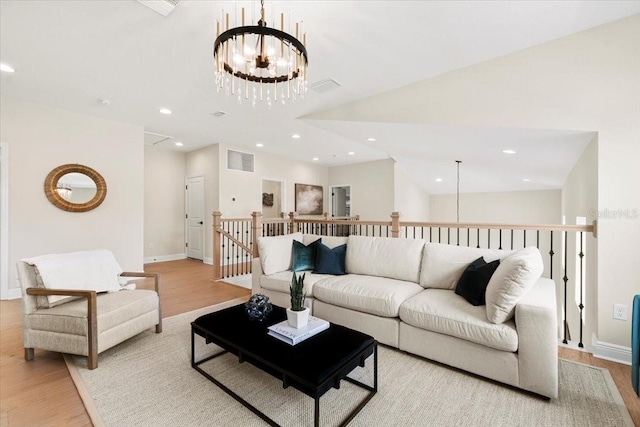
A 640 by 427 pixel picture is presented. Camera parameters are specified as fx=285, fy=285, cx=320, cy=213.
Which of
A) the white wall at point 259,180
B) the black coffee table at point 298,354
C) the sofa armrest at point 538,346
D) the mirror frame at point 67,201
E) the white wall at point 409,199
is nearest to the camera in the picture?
the black coffee table at point 298,354

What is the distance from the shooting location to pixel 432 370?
7.14 feet

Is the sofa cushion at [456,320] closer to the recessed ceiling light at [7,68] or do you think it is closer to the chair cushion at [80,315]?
the chair cushion at [80,315]

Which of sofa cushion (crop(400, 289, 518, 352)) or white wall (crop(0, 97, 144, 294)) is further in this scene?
white wall (crop(0, 97, 144, 294))

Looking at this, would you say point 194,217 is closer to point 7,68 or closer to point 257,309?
point 7,68

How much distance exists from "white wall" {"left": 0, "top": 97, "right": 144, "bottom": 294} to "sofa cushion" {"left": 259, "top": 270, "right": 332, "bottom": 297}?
9.75ft

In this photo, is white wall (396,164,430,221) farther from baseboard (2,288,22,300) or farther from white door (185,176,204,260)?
baseboard (2,288,22,300)

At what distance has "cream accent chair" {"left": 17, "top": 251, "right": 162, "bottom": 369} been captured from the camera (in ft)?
7.06

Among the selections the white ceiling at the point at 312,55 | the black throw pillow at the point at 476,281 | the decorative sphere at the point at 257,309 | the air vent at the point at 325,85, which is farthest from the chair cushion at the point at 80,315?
the air vent at the point at 325,85

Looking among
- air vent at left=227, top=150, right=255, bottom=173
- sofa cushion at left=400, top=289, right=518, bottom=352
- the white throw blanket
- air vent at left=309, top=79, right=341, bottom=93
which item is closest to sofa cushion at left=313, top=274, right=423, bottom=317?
sofa cushion at left=400, top=289, right=518, bottom=352

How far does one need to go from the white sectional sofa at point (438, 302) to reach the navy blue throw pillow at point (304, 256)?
0.20 ft

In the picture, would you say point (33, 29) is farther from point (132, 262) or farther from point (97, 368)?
A: point (132, 262)

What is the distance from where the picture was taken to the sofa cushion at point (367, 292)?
2.46m

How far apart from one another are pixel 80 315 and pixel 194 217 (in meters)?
4.99

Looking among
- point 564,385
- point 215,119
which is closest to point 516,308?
point 564,385
